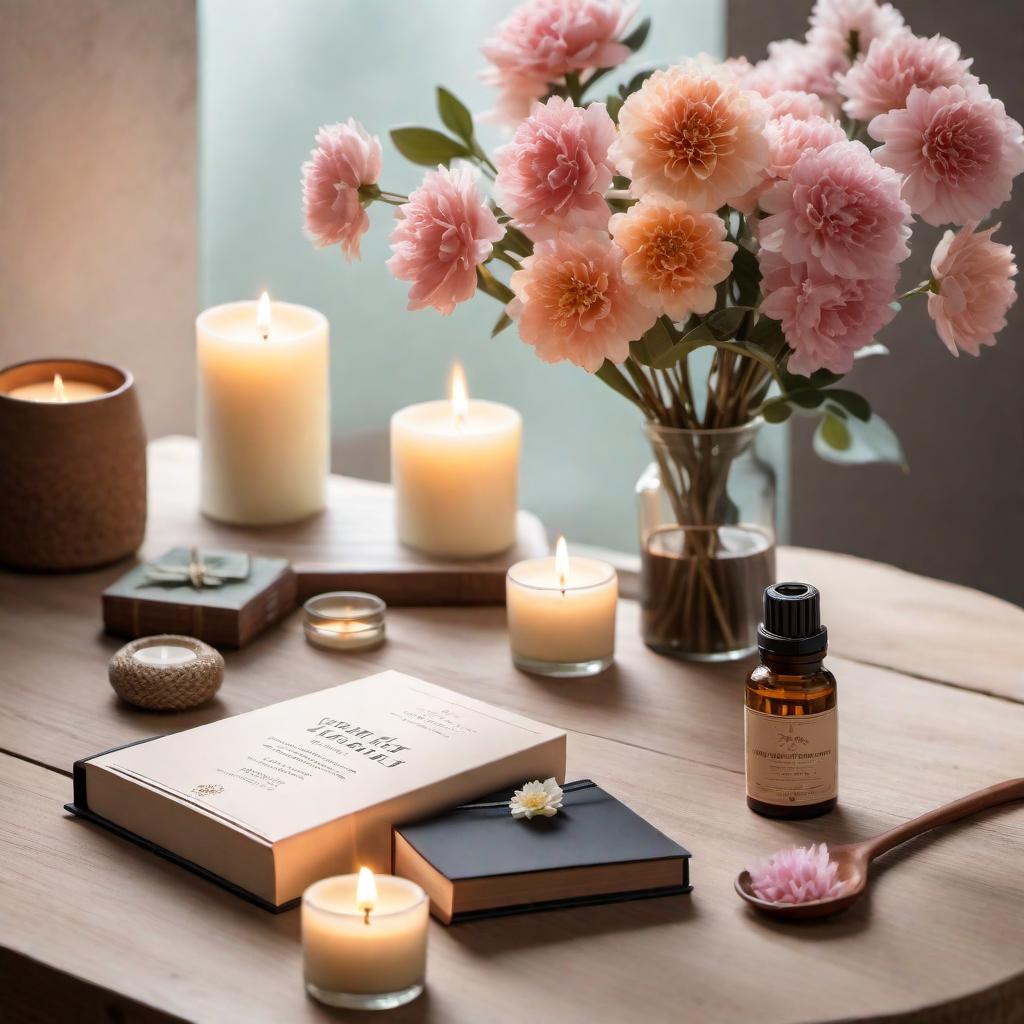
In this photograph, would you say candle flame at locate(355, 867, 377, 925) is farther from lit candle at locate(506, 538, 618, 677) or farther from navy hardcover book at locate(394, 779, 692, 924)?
lit candle at locate(506, 538, 618, 677)

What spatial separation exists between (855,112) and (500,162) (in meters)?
0.29

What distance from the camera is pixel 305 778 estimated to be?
844mm

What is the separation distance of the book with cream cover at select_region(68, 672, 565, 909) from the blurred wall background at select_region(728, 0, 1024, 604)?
41.3 inches

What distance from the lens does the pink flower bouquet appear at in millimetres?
883

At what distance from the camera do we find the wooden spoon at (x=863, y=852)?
77 centimetres

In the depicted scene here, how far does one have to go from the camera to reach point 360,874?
0.71m

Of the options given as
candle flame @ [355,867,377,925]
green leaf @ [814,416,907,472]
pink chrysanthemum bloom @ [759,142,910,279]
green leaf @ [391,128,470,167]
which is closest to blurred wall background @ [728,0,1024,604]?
green leaf @ [814,416,907,472]

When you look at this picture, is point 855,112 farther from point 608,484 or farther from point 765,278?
point 608,484

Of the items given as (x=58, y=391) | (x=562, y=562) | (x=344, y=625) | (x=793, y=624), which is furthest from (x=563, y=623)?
(x=58, y=391)

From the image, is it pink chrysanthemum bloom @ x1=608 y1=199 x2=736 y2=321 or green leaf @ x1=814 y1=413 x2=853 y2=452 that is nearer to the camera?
pink chrysanthemum bloom @ x1=608 y1=199 x2=736 y2=321

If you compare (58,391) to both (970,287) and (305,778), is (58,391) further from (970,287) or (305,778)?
(970,287)

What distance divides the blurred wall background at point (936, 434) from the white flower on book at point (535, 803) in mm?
1092

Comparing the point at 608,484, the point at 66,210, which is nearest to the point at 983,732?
the point at 66,210

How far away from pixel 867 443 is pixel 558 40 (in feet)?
1.39
